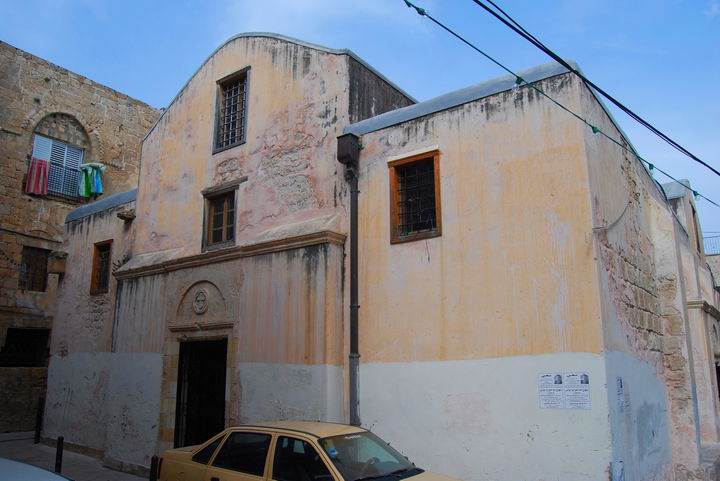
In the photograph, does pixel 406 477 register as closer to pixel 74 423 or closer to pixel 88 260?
pixel 74 423

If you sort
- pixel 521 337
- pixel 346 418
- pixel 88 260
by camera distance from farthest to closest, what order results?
1. pixel 88 260
2. pixel 346 418
3. pixel 521 337

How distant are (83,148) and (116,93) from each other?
2559mm

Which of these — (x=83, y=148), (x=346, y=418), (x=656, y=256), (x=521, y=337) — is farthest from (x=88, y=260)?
(x=656, y=256)

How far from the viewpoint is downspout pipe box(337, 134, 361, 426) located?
359 inches

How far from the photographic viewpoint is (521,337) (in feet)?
25.3

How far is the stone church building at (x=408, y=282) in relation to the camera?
Result: 24.8ft

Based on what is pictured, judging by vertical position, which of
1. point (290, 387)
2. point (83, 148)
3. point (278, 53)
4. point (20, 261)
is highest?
point (83, 148)

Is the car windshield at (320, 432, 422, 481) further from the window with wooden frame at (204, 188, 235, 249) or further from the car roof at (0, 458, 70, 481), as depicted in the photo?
the window with wooden frame at (204, 188, 235, 249)

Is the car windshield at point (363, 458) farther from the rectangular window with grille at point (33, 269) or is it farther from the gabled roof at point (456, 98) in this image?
the rectangular window with grille at point (33, 269)

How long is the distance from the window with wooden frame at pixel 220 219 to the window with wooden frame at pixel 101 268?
4.13m

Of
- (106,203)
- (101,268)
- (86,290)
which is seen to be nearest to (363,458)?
(101,268)

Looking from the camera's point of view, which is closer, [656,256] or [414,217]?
[414,217]

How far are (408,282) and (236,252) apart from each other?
3622 millimetres

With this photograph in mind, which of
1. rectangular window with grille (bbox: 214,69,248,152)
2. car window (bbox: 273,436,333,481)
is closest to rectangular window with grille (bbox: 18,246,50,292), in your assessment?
rectangular window with grille (bbox: 214,69,248,152)
